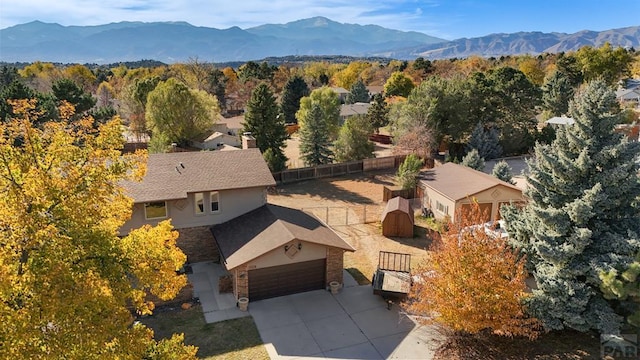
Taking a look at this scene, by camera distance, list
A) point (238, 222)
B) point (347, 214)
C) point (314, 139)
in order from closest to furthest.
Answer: point (238, 222) → point (347, 214) → point (314, 139)

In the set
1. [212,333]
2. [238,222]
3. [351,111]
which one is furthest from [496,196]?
[351,111]

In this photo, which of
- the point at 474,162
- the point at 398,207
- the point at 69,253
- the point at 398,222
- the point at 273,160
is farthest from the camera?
the point at 273,160

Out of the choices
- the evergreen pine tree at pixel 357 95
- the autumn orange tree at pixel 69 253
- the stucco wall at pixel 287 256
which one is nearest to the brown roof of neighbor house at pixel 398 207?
the stucco wall at pixel 287 256

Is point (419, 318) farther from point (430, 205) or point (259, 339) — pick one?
point (430, 205)

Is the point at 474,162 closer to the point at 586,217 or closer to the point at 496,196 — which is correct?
the point at 496,196

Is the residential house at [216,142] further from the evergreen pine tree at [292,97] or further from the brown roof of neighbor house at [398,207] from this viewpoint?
the brown roof of neighbor house at [398,207]
